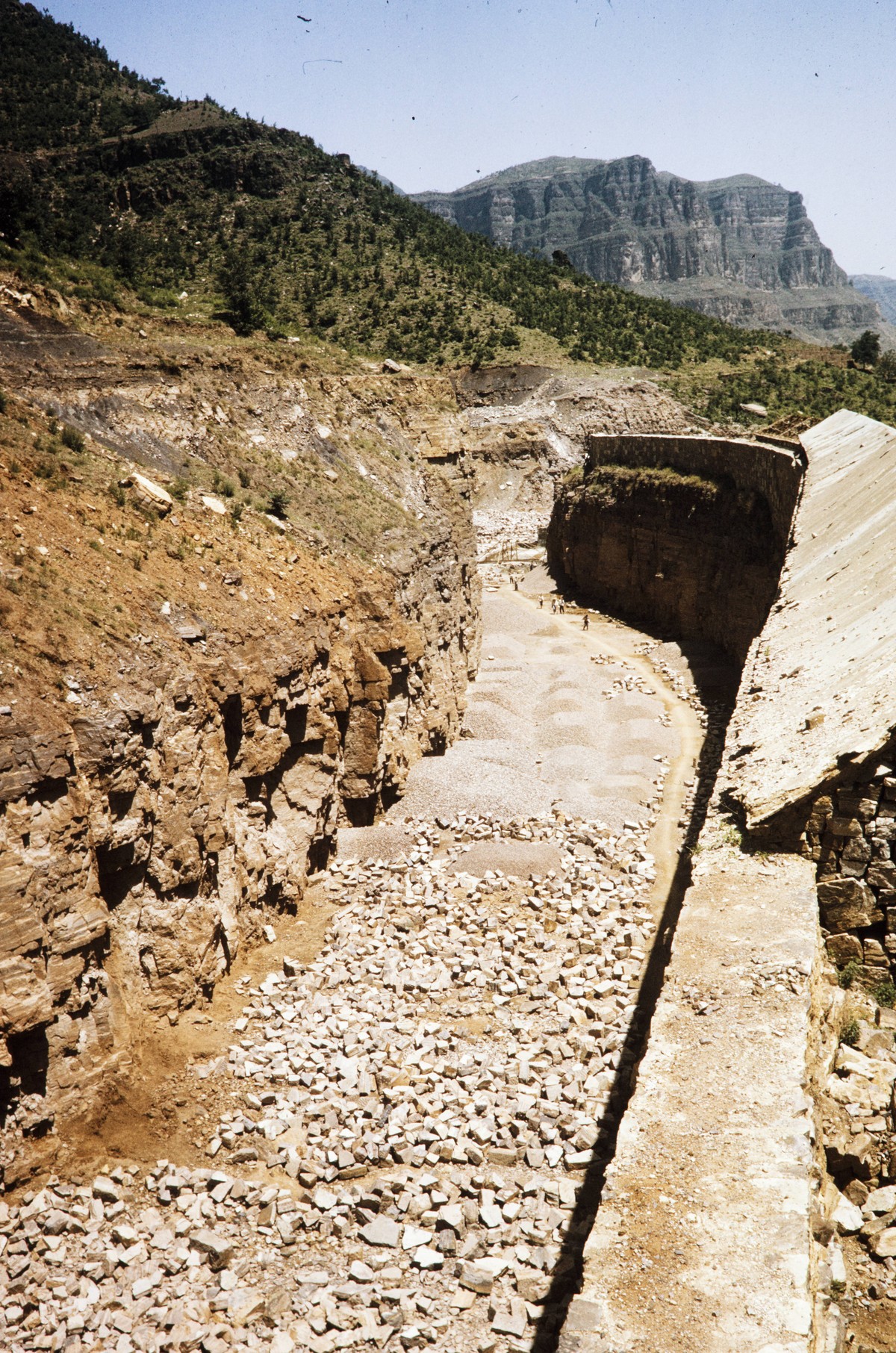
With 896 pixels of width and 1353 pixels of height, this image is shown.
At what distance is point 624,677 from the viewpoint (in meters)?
26.8

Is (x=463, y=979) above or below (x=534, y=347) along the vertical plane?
below

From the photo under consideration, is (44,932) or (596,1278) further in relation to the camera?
(44,932)

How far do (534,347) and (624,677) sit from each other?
1341 inches

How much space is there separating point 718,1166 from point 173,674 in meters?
8.14

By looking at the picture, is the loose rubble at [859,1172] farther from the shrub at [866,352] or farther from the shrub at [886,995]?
the shrub at [866,352]

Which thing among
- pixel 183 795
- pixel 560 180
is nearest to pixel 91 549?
pixel 183 795

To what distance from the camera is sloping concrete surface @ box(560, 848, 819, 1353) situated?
532cm

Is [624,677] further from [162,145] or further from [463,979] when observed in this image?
[162,145]

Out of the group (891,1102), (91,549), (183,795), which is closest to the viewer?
(891,1102)

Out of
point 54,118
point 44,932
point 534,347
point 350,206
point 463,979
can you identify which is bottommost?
point 463,979

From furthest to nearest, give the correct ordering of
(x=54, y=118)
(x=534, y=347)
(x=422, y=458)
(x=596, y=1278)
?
1. (x=54, y=118)
2. (x=534, y=347)
3. (x=422, y=458)
4. (x=596, y=1278)

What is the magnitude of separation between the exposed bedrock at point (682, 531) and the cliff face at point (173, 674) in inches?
400

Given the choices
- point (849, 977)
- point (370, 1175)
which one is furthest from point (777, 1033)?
point (370, 1175)

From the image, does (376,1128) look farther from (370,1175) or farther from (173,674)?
→ (173,674)
